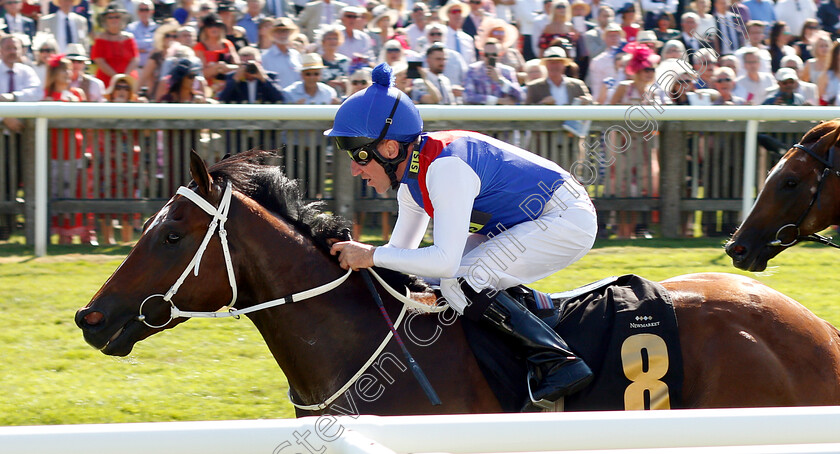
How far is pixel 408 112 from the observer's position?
10.4 feet

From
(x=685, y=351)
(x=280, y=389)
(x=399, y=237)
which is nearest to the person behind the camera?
(x=685, y=351)

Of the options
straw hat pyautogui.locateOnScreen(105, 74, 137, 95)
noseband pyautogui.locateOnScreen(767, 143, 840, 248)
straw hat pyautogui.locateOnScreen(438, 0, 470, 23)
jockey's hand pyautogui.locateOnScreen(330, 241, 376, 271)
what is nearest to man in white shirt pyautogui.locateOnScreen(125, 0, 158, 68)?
straw hat pyautogui.locateOnScreen(105, 74, 137, 95)

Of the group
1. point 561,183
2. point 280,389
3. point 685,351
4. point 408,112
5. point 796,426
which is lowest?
point 280,389

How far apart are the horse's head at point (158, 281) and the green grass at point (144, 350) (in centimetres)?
129

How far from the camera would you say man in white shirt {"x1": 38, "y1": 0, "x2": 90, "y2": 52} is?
29.4 feet

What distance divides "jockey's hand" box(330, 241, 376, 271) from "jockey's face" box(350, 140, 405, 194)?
0.61ft

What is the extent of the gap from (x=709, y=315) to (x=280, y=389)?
7.08 ft

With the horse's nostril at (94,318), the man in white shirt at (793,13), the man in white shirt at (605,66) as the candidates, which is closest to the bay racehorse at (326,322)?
the horse's nostril at (94,318)

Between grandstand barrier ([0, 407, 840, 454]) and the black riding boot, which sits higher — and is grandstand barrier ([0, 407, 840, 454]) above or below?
above

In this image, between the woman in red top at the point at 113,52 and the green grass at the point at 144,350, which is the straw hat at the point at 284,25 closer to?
the woman in red top at the point at 113,52

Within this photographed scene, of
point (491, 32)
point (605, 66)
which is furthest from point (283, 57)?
point (605, 66)

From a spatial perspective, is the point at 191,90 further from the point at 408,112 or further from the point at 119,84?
the point at 408,112

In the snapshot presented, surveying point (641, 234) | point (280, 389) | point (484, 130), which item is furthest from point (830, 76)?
point (280, 389)

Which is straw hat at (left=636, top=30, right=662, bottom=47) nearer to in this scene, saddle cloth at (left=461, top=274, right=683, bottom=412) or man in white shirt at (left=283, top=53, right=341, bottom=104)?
man in white shirt at (left=283, top=53, right=341, bottom=104)
